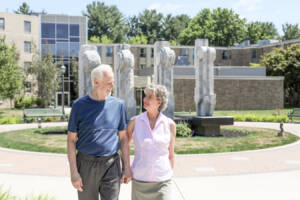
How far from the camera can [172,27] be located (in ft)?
274

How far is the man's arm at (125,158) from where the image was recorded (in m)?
3.64

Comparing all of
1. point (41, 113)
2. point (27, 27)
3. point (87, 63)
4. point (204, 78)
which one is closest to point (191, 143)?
point (204, 78)

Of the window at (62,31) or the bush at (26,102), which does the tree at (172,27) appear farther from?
the bush at (26,102)

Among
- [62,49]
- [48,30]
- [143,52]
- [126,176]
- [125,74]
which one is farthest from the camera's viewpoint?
[143,52]

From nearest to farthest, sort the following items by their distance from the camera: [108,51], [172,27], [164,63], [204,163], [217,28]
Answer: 1. [204,163]
2. [164,63]
3. [108,51]
4. [217,28]
5. [172,27]

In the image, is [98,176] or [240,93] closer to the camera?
[98,176]

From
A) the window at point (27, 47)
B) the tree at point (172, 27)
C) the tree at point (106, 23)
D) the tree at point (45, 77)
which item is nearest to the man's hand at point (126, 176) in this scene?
the tree at point (45, 77)

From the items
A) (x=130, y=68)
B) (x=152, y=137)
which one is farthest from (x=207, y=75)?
(x=152, y=137)

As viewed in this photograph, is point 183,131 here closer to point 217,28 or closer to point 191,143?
point 191,143

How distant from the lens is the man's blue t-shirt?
3512 millimetres

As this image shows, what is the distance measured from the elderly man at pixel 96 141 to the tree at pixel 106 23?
75.7 m

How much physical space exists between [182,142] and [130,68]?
16.2 ft

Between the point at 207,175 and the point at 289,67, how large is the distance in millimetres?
37688

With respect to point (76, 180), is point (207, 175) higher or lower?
lower
